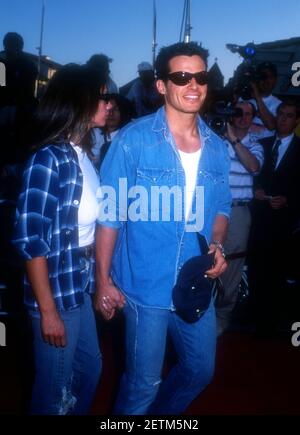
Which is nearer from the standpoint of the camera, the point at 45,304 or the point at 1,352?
the point at 45,304

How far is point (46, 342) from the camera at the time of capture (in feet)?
6.47

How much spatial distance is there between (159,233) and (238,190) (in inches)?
77.4

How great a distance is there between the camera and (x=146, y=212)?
2193 millimetres

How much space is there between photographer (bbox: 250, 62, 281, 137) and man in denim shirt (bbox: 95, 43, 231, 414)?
10.4 feet

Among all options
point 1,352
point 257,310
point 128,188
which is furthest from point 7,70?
point 257,310

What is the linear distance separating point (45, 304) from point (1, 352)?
6.99ft

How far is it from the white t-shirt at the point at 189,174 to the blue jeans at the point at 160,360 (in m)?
0.52

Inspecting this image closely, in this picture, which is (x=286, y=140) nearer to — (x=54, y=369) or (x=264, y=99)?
(x=264, y=99)

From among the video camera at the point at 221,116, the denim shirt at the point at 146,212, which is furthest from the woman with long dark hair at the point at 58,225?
the video camera at the point at 221,116

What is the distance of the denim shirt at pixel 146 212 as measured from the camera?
222 cm

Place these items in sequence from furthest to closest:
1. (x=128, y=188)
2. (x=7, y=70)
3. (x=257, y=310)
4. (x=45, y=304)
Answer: (x=7, y=70) → (x=257, y=310) → (x=128, y=188) → (x=45, y=304)

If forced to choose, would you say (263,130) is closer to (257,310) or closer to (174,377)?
(257,310)

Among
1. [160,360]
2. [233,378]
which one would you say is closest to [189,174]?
[160,360]
